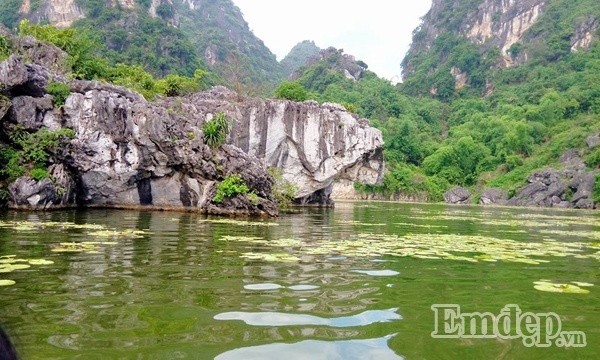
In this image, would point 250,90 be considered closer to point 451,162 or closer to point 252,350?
point 252,350

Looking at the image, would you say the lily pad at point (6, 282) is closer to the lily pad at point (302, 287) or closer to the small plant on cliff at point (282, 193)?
the lily pad at point (302, 287)

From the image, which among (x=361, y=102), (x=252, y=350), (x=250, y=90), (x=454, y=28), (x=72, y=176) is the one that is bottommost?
(x=252, y=350)

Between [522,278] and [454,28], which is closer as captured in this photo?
[522,278]

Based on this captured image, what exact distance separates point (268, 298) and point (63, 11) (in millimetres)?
72272

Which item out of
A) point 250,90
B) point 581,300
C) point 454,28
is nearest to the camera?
point 581,300

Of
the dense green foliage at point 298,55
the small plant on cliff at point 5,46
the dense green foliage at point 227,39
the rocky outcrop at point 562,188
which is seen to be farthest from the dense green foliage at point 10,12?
the rocky outcrop at point 562,188

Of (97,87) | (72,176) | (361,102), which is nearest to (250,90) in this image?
(97,87)

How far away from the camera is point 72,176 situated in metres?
18.0

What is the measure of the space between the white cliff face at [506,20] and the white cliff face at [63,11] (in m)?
79.5

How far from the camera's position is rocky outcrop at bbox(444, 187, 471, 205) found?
58.0 meters

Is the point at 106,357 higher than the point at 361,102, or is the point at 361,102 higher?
the point at 361,102

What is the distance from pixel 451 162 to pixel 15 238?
217 ft

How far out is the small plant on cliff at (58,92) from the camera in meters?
18.0

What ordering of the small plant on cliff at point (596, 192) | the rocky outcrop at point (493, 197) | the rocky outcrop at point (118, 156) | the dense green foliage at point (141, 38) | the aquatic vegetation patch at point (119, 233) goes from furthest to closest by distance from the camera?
1. the dense green foliage at point (141, 38)
2. the rocky outcrop at point (493, 197)
3. the small plant on cliff at point (596, 192)
4. the rocky outcrop at point (118, 156)
5. the aquatic vegetation patch at point (119, 233)
